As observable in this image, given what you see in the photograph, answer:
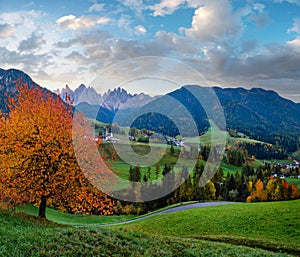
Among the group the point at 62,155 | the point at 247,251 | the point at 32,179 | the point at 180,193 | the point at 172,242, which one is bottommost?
the point at 180,193

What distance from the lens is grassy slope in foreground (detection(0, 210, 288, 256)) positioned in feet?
43.2

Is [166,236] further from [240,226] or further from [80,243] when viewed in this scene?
[240,226]

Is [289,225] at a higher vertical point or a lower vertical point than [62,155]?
lower

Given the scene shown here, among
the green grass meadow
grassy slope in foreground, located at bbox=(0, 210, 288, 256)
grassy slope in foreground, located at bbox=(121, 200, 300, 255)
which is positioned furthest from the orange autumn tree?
grassy slope in foreground, located at bbox=(121, 200, 300, 255)

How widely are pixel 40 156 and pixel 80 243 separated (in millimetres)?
11803

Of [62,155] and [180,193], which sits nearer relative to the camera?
[62,155]

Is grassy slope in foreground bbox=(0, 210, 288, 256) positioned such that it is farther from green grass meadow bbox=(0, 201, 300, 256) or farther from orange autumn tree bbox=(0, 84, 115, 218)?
orange autumn tree bbox=(0, 84, 115, 218)

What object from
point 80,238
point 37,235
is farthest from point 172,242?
point 37,235

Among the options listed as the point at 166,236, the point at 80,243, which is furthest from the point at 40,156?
the point at 166,236

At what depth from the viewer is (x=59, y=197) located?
26.5 meters

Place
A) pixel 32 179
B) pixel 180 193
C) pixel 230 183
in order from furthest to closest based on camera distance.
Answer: pixel 230 183, pixel 180 193, pixel 32 179

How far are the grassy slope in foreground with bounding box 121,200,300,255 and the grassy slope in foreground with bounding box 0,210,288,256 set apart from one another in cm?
991

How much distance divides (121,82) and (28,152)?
1009 centimetres

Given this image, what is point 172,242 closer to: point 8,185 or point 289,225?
point 8,185
